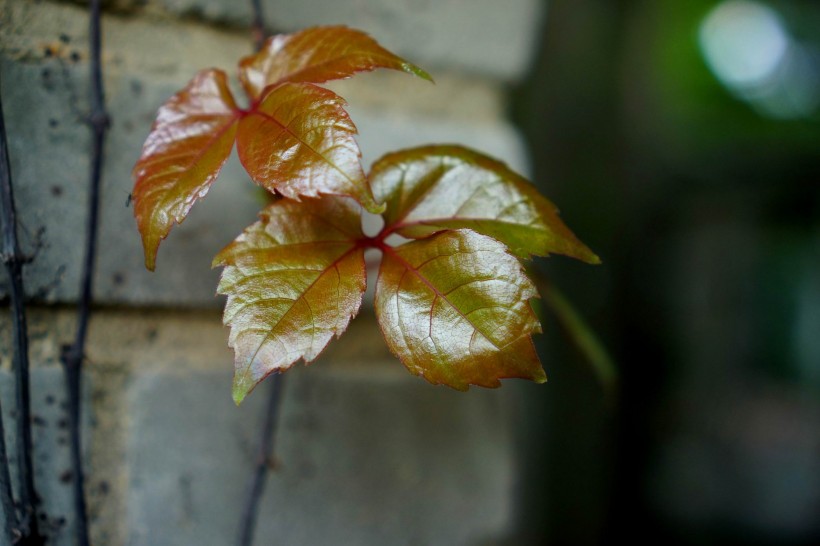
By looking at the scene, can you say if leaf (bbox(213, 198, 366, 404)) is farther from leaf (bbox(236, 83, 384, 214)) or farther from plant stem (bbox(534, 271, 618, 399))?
plant stem (bbox(534, 271, 618, 399))

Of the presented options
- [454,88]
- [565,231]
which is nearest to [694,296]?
[454,88]

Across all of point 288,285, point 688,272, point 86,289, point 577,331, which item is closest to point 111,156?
point 86,289

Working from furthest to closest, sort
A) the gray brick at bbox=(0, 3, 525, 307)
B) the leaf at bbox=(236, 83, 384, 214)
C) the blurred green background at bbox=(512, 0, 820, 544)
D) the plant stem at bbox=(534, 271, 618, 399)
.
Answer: the blurred green background at bbox=(512, 0, 820, 544), the plant stem at bbox=(534, 271, 618, 399), the gray brick at bbox=(0, 3, 525, 307), the leaf at bbox=(236, 83, 384, 214)

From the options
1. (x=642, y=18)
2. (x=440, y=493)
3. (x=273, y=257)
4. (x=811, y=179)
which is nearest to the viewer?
(x=273, y=257)

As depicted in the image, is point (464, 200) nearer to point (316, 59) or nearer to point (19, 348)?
point (316, 59)

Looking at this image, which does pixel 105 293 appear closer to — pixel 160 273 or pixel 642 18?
pixel 160 273

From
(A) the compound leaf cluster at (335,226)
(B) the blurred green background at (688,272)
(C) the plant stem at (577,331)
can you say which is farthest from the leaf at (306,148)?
(B) the blurred green background at (688,272)

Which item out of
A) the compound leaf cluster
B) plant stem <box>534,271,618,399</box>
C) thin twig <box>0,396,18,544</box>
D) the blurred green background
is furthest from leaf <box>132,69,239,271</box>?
the blurred green background
